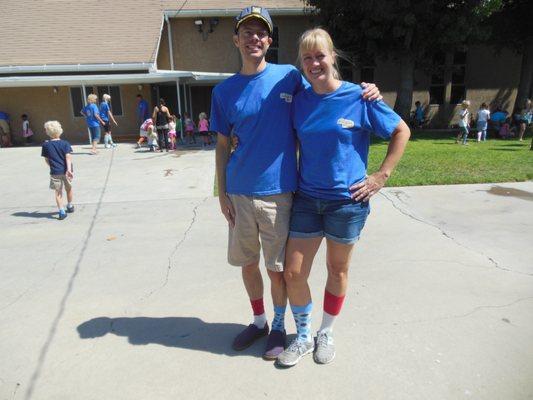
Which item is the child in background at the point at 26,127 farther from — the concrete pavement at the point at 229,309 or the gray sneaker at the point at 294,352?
the gray sneaker at the point at 294,352

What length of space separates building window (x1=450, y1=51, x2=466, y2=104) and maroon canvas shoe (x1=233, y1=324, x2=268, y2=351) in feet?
66.3

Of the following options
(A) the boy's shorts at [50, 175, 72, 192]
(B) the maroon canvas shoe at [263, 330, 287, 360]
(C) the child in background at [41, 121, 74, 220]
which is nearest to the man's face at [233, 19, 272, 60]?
(B) the maroon canvas shoe at [263, 330, 287, 360]

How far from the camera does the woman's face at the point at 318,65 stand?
88.0 inches

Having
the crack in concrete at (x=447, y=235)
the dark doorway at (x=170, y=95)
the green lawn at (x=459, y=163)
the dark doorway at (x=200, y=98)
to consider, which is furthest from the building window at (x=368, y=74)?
the crack in concrete at (x=447, y=235)

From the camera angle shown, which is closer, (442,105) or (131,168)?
(131,168)

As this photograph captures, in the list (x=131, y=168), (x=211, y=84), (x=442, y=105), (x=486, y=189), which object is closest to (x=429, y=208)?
(x=486, y=189)

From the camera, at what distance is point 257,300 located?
283cm

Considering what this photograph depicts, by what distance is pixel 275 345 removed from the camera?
270 cm

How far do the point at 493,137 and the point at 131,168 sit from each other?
42.1 feet

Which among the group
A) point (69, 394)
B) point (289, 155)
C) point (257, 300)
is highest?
point (289, 155)

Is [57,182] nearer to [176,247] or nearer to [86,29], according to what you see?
[176,247]

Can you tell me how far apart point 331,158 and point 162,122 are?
1087 cm

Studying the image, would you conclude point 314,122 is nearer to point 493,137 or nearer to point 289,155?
point 289,155

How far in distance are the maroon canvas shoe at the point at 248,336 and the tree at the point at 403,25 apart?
12689 mm
